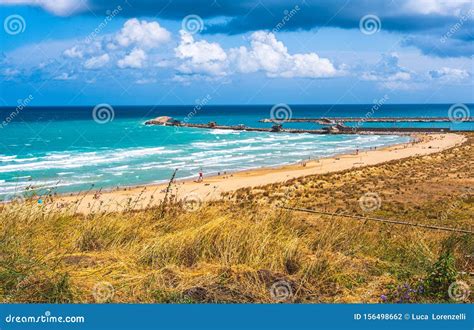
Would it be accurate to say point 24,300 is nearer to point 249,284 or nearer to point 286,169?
point 249,284

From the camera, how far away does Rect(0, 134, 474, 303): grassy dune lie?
555 cm

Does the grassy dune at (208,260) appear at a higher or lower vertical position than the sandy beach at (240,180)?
lower

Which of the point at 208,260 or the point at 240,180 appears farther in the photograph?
the point at 240,180

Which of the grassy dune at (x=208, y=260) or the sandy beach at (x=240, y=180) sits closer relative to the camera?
the grassy dune at (x=208, y=260)

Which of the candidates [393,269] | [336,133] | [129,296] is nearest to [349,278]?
[393,269]

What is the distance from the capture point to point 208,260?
21.3 feet

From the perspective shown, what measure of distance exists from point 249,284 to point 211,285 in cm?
41

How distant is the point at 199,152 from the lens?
5606cm

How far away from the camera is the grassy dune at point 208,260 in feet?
18.2

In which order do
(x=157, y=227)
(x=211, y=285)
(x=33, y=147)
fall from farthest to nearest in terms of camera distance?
(x=33, y=147) → (x=157, y=227) → (x=211, y=285)

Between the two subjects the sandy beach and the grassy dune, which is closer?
the grassy dune

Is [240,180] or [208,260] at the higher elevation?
[240,180]

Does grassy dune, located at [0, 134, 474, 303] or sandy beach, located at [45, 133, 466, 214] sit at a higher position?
sandy beach, located at [45, 133, 466, 214]

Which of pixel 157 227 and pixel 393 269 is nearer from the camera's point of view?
pixel 393 269
